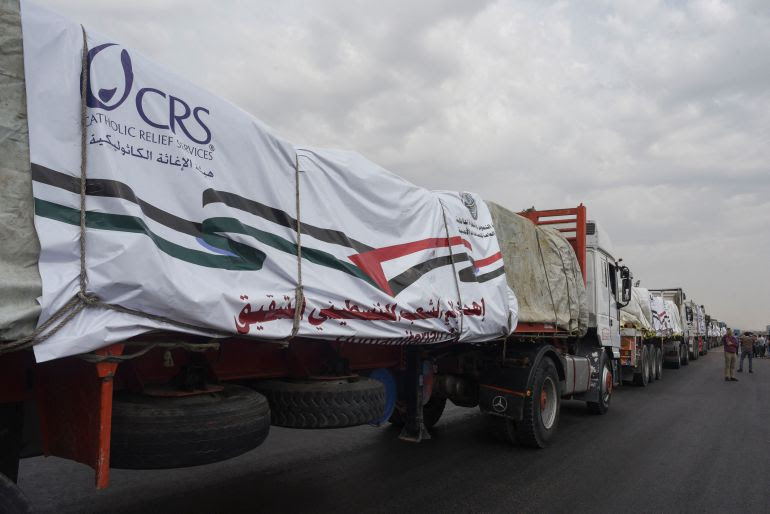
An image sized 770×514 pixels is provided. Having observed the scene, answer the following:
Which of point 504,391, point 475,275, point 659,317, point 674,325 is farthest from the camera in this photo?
point 674,325

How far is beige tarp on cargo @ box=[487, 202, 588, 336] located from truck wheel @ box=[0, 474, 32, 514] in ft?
17.7

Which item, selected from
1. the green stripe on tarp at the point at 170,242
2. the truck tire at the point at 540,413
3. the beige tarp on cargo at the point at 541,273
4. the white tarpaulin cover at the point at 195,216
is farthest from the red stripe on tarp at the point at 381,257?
the truck tire at the point at 540,413

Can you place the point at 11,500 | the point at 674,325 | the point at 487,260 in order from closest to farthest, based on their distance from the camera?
the point at 11,500 < the point at 487,260 < the point at 674,325

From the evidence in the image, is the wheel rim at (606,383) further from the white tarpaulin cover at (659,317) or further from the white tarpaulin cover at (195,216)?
the white tarpaulin cover at (659,317)

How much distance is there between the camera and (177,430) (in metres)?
3.05

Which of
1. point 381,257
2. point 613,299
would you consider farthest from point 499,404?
point 613,299

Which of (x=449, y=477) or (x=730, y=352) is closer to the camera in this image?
(x=449, y=477)

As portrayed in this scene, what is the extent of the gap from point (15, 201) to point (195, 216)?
0.94m

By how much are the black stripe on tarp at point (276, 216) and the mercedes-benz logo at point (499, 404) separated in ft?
11.9

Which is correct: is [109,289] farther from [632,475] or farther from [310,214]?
[632,475]

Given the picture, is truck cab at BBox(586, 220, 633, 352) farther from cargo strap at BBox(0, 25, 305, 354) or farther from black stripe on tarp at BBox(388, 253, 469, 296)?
cargo strap at BBox(0, 25, 305, 354)

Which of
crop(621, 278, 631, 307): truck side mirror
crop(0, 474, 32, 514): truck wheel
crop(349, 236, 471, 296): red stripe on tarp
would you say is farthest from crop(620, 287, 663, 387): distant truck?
crop(0, 474, 32, 514): truck wheel

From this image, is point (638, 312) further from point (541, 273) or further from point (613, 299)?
point (541, 273)

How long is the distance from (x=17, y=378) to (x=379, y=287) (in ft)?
7.92
